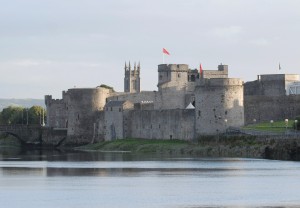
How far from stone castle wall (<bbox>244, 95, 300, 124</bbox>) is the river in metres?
20.3

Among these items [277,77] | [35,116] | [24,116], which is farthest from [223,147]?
[35,116]

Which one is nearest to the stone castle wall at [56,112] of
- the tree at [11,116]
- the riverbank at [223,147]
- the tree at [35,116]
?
the tree at [35,116]

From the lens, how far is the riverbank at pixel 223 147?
234 ft

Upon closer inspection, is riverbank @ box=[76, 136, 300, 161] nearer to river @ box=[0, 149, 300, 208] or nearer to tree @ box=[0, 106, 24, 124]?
river @ box=[0, 149, 300, 208]

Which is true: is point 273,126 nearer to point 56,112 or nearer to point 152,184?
point 152,184

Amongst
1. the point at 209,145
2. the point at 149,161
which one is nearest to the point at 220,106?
the point at 209,145

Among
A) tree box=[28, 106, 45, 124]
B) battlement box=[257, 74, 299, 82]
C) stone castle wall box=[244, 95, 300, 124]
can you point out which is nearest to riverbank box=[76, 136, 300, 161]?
stone castle wall box=[244, 95, 300, 124]

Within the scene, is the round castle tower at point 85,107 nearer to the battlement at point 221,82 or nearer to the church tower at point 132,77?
the battlement at point 221,82

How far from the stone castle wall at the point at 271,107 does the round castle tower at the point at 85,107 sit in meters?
20.8

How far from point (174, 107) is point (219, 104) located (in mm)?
18083

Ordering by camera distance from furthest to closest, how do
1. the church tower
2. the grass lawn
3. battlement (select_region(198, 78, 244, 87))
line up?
the church tower < battlement (select_region(198, 78, 244, 87)) < the grass lawn

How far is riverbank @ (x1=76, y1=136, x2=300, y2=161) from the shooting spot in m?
71.4

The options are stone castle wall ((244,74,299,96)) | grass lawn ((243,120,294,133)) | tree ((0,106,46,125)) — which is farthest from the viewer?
tree ((0,106,46,125))

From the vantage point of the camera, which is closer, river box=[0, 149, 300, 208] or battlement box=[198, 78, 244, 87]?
river box=[0, 149, 300, 208]
